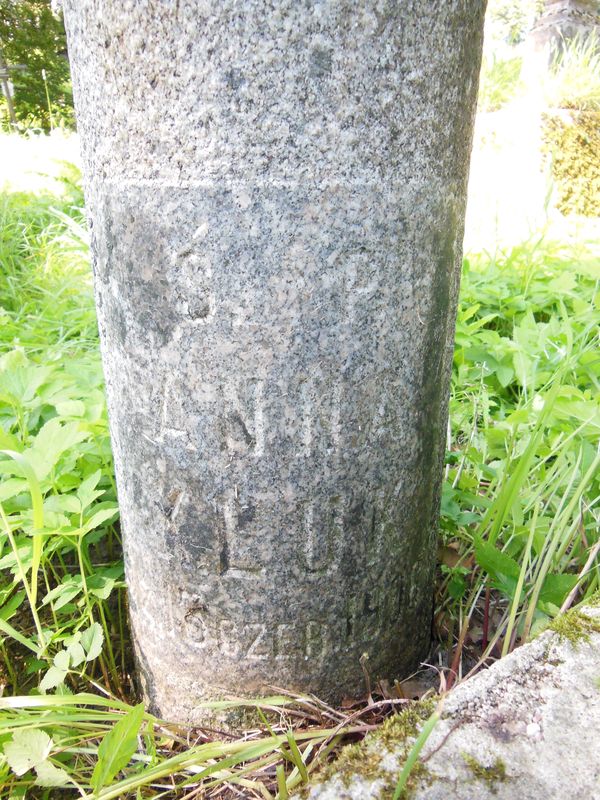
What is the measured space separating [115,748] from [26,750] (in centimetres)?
19

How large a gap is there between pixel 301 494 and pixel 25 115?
711 inches

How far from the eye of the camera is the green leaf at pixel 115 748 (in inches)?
33.8

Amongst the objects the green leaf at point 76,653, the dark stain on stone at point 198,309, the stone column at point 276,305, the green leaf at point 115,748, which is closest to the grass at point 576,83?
the stone column at point 276,305

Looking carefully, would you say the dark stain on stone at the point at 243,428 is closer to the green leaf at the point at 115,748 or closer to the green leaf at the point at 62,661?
the green leaf at the point at 115,748

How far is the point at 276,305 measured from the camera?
0.96 m

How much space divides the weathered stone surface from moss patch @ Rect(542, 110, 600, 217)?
4.75m

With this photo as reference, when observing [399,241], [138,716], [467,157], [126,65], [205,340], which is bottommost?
[138,716]

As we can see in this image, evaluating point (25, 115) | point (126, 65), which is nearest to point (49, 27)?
point (25, 115)

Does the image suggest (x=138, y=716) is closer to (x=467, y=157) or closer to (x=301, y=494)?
(x=301, y=494)

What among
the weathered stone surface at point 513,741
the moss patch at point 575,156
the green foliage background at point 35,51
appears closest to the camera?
the weathered stone surface at point 513,741

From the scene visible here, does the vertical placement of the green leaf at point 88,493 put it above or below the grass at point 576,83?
below

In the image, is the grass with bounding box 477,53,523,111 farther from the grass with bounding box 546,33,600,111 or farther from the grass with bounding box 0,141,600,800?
the grass with bounding box 0,141,600,800

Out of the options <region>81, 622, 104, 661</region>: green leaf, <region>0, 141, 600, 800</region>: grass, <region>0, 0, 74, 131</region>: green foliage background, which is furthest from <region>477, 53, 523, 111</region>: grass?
<region>0, 0, 74, 131</region>: green foliage background

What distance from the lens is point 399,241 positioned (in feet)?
3.22
